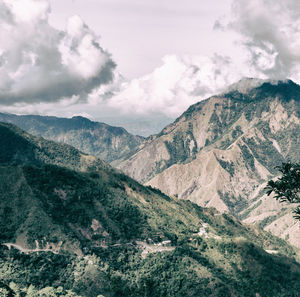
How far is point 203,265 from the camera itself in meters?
199

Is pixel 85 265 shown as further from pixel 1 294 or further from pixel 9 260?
pixel 1 294

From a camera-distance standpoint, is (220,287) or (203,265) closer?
(220,287)

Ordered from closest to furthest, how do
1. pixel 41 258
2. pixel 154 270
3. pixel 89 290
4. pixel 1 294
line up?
pixel 1 294 → pixel 89 290 → pixel 41 258 → pixel 154 270

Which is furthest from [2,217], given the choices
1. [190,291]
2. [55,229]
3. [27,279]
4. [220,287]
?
[220,287]

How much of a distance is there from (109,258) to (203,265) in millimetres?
56107

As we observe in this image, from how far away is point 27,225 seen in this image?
188m

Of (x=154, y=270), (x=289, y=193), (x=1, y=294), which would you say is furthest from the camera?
(x=154, y=270)

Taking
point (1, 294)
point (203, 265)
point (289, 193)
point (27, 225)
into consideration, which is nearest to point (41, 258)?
point (27, 225)

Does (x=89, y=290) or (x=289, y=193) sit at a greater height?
(x=289, y=193)

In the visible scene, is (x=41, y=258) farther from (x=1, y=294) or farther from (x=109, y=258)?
(x=1, y=294)

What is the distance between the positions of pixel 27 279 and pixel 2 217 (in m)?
48.2

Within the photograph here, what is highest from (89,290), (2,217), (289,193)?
(289,193)

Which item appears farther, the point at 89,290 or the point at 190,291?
the point at 190,291

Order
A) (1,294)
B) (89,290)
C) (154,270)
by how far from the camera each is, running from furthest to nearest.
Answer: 1. (154,270)
2. (89,290)
3. (1,294)
